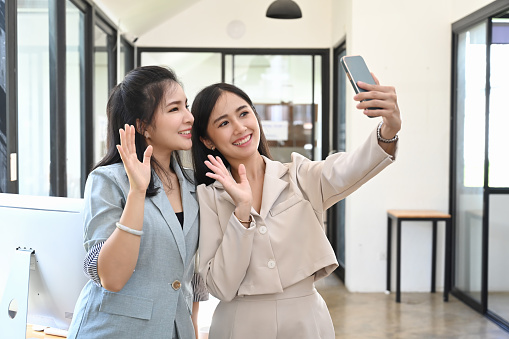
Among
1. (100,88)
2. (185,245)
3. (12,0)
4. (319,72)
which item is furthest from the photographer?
(319,72)

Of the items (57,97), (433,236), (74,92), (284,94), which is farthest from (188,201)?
(284,94)

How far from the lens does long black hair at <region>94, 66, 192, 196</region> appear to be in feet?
5.71

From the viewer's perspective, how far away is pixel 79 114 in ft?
16.2

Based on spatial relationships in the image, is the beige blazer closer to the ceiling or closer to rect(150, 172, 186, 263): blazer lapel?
rect(150, 172, 186, 263): blazer lapel

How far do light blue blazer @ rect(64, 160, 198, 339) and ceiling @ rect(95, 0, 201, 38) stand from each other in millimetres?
3832

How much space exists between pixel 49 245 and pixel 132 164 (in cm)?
48

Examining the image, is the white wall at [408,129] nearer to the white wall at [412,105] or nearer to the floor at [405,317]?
the white wall at [412,105]

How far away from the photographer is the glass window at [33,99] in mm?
3391

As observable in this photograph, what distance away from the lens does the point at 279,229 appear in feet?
5.73

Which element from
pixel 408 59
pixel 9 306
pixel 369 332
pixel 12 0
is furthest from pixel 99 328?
pixel 408 59

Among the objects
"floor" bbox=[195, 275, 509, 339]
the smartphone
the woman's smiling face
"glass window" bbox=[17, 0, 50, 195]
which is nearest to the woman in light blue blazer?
the woman's smiling face

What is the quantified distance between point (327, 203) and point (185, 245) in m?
0.46

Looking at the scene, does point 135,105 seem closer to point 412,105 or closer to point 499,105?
point 499,105

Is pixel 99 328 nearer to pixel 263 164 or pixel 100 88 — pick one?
pixel 263 164
